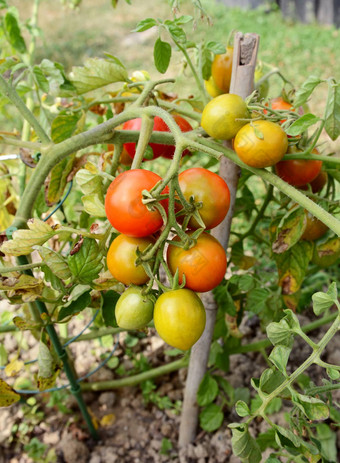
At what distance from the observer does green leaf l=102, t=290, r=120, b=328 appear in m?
0.87

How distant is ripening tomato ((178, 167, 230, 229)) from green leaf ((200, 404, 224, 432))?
2.38ft

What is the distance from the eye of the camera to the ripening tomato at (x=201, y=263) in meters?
0.64

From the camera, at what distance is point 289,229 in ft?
2.98

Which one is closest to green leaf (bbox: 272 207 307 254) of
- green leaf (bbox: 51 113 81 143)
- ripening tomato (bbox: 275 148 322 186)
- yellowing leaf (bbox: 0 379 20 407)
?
ripening tomato (bbox: 275 148 322 186)

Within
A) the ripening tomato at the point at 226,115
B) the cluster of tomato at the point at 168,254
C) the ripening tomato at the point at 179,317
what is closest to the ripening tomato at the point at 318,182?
the ripening tomato at the point at 226,115

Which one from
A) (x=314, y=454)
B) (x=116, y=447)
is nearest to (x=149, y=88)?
(x=314, y=454)

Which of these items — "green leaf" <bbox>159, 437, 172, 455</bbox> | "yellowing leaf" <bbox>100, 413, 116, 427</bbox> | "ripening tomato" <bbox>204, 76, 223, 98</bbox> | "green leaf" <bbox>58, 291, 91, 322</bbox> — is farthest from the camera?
"yellowing leaf" <bbox>100, 413, 116, 427</bbox>

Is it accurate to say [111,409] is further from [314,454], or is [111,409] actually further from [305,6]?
[305,6]

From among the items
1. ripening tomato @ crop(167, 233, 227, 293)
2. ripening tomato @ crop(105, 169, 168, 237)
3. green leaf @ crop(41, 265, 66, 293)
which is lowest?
green leaf @ crop(41, 265, 66, 293)

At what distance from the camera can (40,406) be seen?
145cm

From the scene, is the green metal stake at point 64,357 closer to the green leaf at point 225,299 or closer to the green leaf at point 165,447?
the green leaf at point 165,447

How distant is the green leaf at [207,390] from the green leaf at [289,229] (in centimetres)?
44

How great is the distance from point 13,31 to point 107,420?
3.78 ft

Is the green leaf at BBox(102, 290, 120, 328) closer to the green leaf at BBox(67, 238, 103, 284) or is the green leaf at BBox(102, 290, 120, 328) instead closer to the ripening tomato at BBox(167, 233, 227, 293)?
the green leaf at BBox(67, 238, 103, 284)
